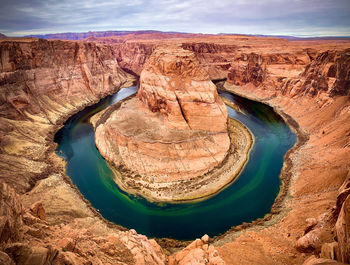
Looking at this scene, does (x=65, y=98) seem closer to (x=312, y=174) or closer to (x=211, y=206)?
(x=211, y=206)

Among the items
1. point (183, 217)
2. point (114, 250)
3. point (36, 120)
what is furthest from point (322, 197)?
point (36, 120)

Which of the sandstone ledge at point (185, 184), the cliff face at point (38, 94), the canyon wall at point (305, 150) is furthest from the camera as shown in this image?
the cliff face at point (38, 94)

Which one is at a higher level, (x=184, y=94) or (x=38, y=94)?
(x=184, y=94)

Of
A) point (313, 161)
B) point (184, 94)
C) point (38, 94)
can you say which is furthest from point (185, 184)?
point (38, 94)

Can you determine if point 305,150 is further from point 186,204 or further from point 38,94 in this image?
point 38,94

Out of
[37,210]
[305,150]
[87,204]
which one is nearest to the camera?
[37,210]

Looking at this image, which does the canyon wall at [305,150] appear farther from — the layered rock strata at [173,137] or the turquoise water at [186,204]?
the layered rock strata at [173,137]

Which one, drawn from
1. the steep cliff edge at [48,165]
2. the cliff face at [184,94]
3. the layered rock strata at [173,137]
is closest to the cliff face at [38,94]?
the steep cliff edge at [48,165]
